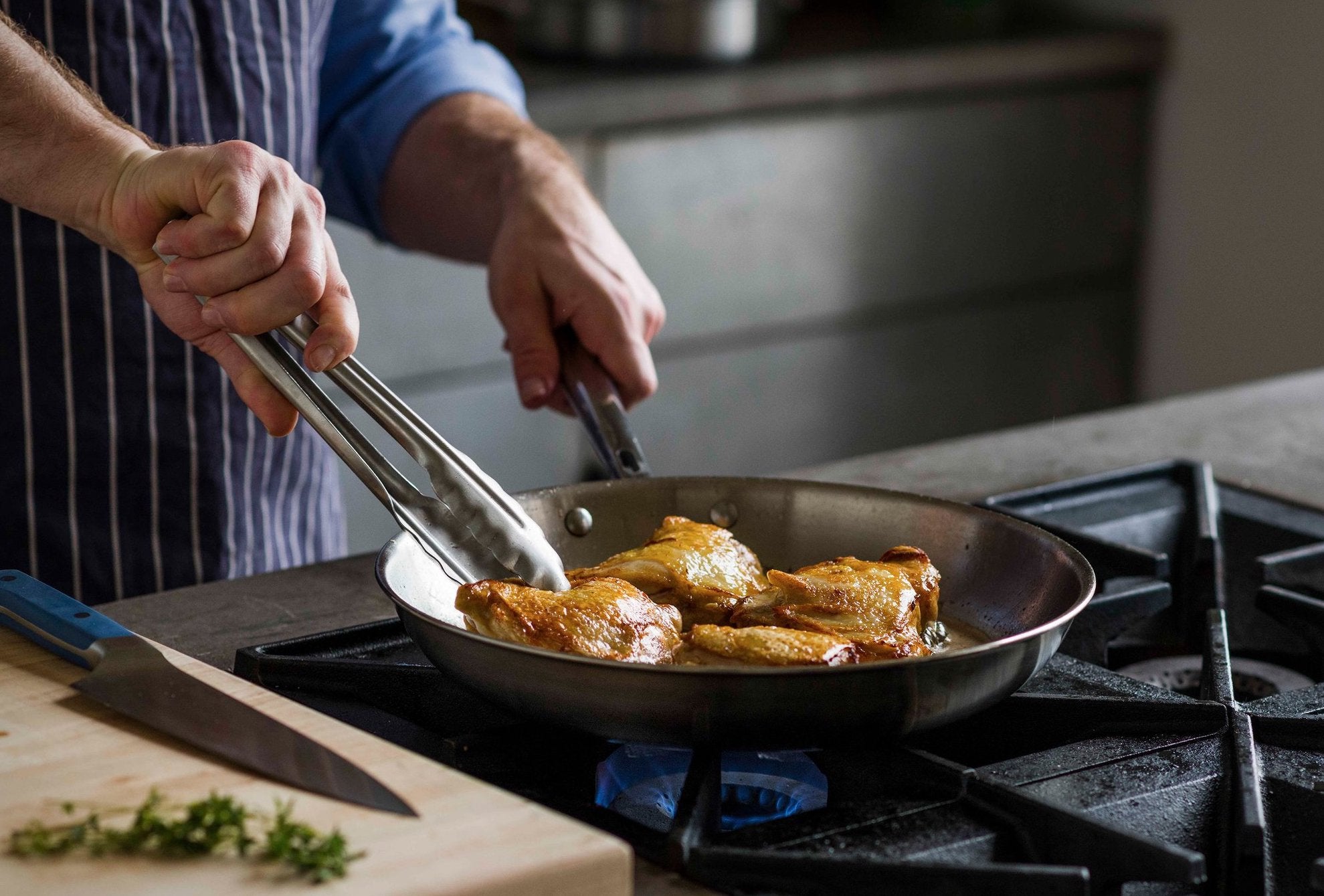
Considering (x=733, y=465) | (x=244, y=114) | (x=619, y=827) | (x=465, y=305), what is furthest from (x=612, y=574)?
(x=733, y=465)

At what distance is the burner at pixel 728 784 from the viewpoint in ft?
2.79

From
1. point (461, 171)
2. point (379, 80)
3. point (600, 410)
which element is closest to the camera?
point (600, 410)

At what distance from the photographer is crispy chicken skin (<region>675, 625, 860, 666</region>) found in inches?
32.1

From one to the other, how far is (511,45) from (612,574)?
2.38 m

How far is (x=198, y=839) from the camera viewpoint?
0.68m

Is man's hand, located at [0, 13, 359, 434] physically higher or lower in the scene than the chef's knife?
higher

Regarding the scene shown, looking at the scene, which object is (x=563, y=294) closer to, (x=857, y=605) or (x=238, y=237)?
(x=238, y=237)

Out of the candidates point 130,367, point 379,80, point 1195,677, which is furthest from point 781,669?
point 379,80

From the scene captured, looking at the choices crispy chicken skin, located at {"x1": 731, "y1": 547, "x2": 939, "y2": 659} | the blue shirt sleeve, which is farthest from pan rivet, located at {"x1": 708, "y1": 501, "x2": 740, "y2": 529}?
the blue shirt sleeve

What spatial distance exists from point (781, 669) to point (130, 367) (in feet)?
3.04

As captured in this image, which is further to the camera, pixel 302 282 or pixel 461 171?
pixel 461 171

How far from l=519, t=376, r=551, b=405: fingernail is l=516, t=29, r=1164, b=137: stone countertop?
1.46 meters

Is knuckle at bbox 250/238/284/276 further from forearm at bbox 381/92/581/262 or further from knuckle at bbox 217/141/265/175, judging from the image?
forearm at bbox 381/92/581/262

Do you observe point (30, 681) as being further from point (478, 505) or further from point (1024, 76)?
A: point (1024, 76)
